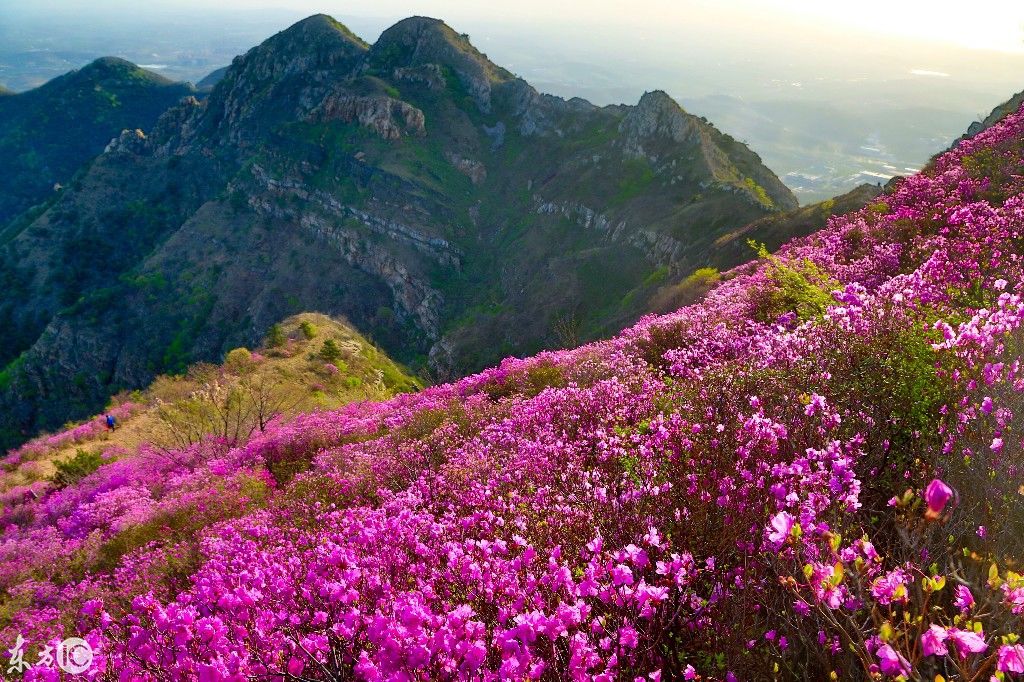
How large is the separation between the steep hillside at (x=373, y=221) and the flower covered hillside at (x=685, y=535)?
32.6 metres

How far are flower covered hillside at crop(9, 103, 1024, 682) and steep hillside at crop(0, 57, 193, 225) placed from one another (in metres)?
198

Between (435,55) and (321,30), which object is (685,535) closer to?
(435,55)

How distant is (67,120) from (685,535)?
22940 cm

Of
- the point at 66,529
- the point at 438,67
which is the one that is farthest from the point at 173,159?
the point at 66,529

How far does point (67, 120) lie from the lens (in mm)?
168875

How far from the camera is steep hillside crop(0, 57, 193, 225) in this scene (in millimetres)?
156625

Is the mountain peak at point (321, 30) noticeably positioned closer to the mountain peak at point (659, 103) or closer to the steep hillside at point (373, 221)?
the steep hillside at point (373, 221)

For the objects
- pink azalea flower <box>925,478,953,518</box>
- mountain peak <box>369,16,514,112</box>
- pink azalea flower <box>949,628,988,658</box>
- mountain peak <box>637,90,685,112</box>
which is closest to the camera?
pink azalea flower <box>949,628,988,658</box>

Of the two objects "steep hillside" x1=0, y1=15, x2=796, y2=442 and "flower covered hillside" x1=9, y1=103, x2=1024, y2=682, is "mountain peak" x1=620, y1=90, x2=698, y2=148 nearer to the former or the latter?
"steep hillside" x1=0, y1=15, x2=796, y2=442

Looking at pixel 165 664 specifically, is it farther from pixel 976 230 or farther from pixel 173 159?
pixel 173 159

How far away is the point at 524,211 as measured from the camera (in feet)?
283

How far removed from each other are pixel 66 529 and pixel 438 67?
11581cm

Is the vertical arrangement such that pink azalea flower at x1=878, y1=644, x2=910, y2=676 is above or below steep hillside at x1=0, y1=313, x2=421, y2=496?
above

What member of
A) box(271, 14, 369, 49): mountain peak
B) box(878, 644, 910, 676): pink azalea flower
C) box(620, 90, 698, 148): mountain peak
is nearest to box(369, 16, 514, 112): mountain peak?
box(271, 14, 369, 49): mountain peak
